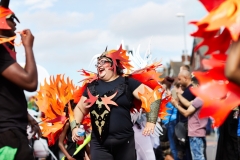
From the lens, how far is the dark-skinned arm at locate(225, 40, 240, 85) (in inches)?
111

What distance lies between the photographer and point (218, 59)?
10.3 ft

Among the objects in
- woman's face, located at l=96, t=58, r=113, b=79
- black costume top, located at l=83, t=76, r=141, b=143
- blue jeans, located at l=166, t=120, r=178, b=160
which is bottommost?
blue jeans, located at l=166, t=120, r=178, b=160

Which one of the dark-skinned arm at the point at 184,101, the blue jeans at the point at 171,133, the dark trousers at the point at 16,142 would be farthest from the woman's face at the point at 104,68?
the blue jeans at the point at 171,133

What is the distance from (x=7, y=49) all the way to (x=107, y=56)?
297 centimetres

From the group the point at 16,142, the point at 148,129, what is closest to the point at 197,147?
the point at 148,129

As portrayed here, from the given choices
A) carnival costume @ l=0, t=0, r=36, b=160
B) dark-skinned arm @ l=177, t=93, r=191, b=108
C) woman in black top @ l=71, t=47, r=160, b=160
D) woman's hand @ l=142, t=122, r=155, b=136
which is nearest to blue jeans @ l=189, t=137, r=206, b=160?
dark-skinned arm @ l=177, t=93, r=191, b=108

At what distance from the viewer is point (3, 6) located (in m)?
3.74

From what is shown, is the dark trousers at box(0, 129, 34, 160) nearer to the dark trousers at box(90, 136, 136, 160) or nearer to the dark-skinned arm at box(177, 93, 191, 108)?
the dark trousers at box(90, 136, 136, 160)

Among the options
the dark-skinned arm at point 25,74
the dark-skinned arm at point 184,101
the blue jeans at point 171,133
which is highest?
the dark-skinned arm at point 25,74

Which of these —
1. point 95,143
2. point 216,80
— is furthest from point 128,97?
point 216,80

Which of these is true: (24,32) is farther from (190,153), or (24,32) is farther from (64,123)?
(190,153)

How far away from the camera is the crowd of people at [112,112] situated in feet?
11.4

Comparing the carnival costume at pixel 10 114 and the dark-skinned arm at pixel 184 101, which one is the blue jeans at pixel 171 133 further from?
the carnival costume at pixel 10 114

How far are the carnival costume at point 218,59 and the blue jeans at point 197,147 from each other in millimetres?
5212
